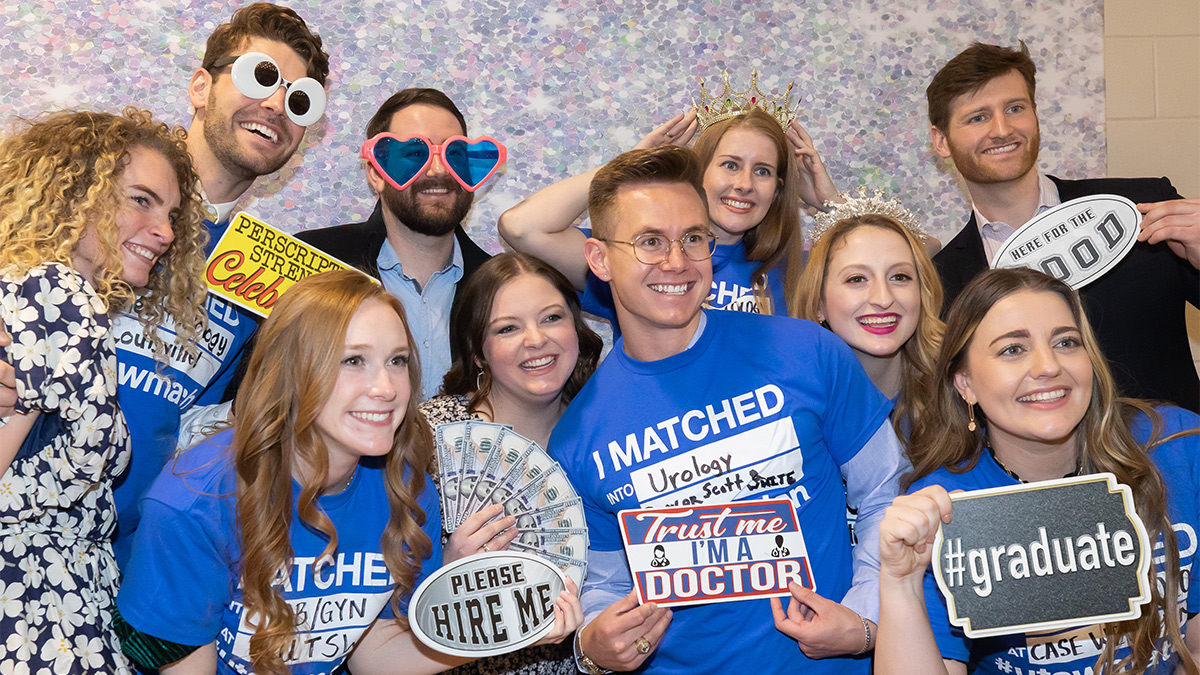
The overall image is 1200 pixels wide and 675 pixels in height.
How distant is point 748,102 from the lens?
3486 millimetres

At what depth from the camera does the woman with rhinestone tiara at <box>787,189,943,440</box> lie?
97.1 inches

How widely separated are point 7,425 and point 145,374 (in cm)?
51

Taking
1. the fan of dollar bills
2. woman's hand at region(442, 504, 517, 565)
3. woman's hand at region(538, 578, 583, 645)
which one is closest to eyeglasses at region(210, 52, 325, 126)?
the fan of dollar bills

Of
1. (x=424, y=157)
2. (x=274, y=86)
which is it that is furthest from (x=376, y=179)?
(x=274, y=86)

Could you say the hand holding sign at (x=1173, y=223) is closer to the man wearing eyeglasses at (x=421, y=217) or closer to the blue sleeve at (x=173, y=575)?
the man wearing eyeglasses at (x=421, y=217)

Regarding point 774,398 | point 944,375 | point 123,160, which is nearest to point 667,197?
point 774,398

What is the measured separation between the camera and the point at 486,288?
8.37 ft

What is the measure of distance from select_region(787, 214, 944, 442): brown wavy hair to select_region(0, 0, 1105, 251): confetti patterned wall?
1216 mm

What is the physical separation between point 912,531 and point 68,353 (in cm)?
159

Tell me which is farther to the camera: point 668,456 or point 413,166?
point 413,166

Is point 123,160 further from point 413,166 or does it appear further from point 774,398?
point 774,398

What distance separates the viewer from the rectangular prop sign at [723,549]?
6.43 ft

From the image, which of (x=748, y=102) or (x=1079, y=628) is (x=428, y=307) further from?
(x=1079, y=628)

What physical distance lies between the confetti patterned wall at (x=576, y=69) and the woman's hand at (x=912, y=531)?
2195mm
